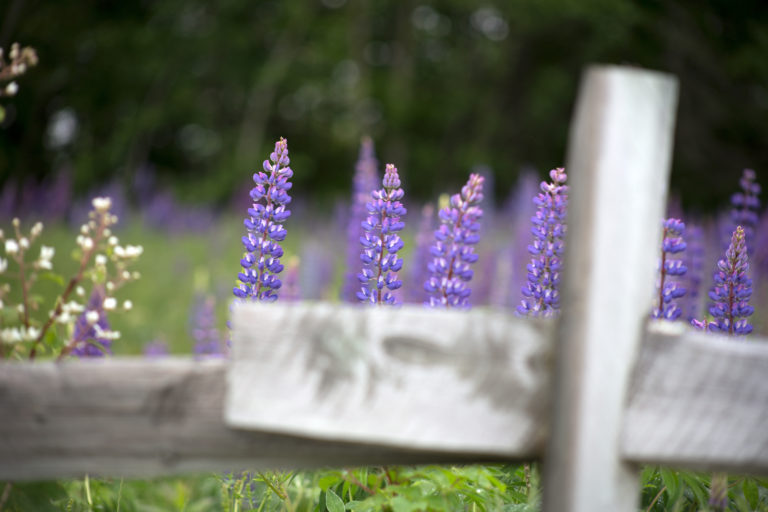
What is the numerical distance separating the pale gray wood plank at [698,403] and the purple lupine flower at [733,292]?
2.78 ft

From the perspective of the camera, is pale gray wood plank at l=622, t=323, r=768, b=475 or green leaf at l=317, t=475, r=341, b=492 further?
green leaf at l=317, t=475, r=341, b=492

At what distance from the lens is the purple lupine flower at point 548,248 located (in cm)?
169

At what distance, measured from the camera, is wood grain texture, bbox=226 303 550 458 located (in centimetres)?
106

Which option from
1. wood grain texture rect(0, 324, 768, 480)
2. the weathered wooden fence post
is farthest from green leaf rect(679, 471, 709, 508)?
the weathered wooden fence post

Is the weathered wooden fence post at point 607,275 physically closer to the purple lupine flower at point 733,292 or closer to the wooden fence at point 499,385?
the wooden fence at point 499,385

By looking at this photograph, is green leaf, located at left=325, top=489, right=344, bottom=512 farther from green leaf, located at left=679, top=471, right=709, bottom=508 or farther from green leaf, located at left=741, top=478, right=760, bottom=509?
green leaf, located at left=741, top=478, right=760, bottom=509

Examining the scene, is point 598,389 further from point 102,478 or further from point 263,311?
point 102,478

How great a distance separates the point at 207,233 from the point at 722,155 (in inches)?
362

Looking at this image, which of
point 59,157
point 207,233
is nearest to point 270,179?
point 207,233

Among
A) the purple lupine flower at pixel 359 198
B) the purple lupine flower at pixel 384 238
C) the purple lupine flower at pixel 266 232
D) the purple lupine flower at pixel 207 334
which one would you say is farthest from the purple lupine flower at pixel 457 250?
the purple lupine flower at pixel 207 334

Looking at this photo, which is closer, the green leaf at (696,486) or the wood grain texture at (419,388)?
the wood grain texture at (419,388)

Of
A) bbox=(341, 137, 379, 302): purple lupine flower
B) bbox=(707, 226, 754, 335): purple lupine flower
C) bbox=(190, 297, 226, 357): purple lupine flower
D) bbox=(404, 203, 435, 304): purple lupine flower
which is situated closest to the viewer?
bbox=(707, 226, 754, 335): purple lupine flower

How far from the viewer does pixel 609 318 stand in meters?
1.02

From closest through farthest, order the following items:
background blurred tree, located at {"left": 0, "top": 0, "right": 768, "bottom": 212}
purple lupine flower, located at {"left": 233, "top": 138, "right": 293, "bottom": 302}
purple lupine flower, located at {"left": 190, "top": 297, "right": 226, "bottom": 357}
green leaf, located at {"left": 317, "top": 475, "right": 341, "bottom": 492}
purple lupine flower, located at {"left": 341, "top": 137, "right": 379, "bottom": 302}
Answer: green leaf, located at {"left": 317, "top": 475, "right": 341, "bottom": 492}
purple lupine flower, located at {"left": 233, "top": 138, "right": 293, "bottom": 302}
purple lupine flower, located at {"left": 190, "top": 297, "right": 226, "bottom": 357}
purple lupine flower, located at {"left": 341, "top": 137, "right": 379, "bottom": 302}
background blurred tree, located at {"left": 0, "top": 0, "right": 768, "bottom": 212}
